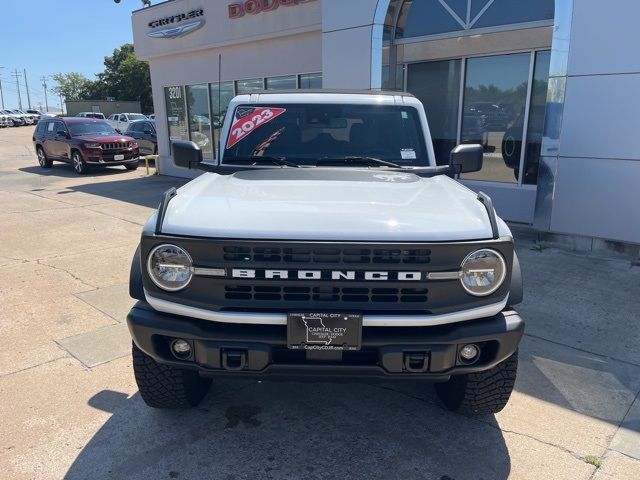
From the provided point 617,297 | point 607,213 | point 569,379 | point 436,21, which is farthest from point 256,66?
point 569,379

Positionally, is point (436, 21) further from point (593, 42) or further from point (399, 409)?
point (399, 409)

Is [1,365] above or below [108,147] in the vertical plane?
below

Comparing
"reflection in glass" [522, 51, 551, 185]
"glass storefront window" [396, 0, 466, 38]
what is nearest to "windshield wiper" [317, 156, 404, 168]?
"reflection in glass" [522, 51, 551, 185]

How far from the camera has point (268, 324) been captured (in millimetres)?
2398

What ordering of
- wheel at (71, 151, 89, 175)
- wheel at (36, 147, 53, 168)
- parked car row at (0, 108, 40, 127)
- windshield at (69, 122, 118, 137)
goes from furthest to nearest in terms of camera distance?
parked car row at (0, 108, 40, 127) < wheel at (36, 147, 53, 168) < windshield at (69, 122, 118, 137) < wheel at (71, 151, 89, 175)

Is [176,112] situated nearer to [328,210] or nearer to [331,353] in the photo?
[328,210]

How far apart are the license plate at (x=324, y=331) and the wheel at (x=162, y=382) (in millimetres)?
851

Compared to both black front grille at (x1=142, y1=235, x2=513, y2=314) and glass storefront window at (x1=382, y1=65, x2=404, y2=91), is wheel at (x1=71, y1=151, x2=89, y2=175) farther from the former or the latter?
black front grille at (x1=142, y1=235, x2=513, y2=314)

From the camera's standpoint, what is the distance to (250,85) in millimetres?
12695

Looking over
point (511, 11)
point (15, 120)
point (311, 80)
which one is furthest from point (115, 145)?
point (15, 120)

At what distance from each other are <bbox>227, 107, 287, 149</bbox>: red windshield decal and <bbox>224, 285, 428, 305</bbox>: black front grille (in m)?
1.75

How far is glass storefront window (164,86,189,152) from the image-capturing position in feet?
49.5

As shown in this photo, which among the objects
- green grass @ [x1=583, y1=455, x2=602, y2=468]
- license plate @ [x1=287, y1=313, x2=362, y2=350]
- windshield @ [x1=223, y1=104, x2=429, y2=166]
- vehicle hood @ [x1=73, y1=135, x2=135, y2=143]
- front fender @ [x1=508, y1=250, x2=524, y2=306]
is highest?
windshield @ [x1=223, y1=104, x2=429, y2=166]

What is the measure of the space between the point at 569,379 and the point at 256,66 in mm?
10741
